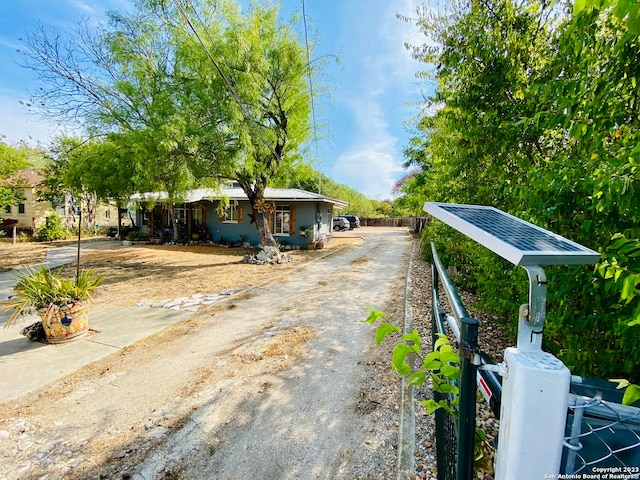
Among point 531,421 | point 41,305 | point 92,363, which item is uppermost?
point 531,421

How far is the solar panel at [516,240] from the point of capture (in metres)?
0.76

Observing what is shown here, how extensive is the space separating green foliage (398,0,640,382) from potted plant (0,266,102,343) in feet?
19.2

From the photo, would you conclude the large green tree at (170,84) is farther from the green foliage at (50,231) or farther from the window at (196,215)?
the green foliage at (50,231)

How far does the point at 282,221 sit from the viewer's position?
15.2 metres

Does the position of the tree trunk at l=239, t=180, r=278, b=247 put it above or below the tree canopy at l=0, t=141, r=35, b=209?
below

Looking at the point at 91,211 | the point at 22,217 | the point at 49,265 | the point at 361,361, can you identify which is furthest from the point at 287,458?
the point at 22,217

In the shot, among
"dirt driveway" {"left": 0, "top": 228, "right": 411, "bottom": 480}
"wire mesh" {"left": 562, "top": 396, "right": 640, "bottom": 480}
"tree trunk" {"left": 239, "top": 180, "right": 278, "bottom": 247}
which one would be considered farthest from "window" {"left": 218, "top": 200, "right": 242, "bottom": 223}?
"wire mesh" {"left": 562, "top": 396, "right": 640, "bottom": 480}

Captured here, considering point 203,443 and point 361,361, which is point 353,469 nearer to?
point 203,443

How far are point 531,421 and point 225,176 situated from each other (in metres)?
9.84

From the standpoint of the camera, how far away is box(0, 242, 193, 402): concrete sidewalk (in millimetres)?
3494

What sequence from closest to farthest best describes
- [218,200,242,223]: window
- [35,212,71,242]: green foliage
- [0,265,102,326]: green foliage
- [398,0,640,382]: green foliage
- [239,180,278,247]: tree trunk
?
[398,0,640,382]: green foliage
[0,265,102,326]: green foliage
[239,180,278,247]: tree trunk
[218,200,242,223]: window
[35,212,71,242]: green foliage

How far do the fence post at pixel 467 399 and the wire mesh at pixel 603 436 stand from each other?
236 millimetres

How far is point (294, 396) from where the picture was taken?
3.07 meters

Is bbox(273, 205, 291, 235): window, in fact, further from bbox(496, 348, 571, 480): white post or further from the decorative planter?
bbox(496, 348, 571, 480): white post
